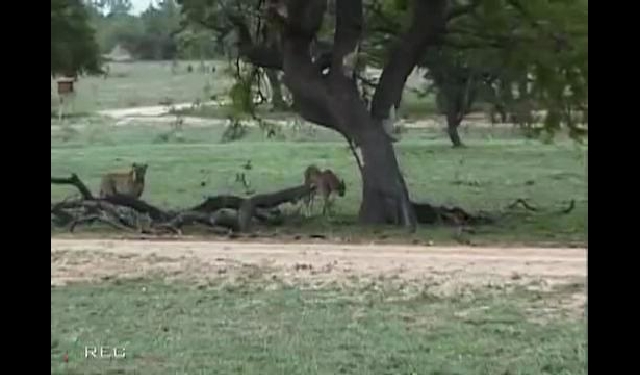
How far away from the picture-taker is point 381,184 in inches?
377

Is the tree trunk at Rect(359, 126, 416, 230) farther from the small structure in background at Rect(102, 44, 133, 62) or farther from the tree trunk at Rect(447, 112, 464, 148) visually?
the tree trunk at Rect(447, 112, 464, 148)

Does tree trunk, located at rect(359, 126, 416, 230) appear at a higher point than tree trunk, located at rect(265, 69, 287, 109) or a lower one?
lower

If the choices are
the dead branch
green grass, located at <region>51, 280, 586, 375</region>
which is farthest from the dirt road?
the dead branch

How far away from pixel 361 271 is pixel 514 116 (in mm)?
4652

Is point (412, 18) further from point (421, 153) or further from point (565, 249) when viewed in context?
point (421, 153)

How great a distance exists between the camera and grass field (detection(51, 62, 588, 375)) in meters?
3.20

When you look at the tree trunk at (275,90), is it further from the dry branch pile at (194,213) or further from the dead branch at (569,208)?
the dead branch at (569,208)

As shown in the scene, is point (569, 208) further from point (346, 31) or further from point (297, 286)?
point (297, 286)

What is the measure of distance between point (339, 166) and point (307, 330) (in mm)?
8042

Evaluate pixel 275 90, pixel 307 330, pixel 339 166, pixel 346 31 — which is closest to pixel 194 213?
pixel 275 90

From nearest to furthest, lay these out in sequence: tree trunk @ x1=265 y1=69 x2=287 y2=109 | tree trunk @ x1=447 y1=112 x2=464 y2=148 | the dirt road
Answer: the dirt road, tree trunk @ x1=265 y1=69 x2=287 y2=109, tree trunk @ x1=447 y1=112 x2=464 y2=148

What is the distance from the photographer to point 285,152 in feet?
41.4

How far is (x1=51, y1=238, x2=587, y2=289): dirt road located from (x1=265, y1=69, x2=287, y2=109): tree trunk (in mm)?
2417
